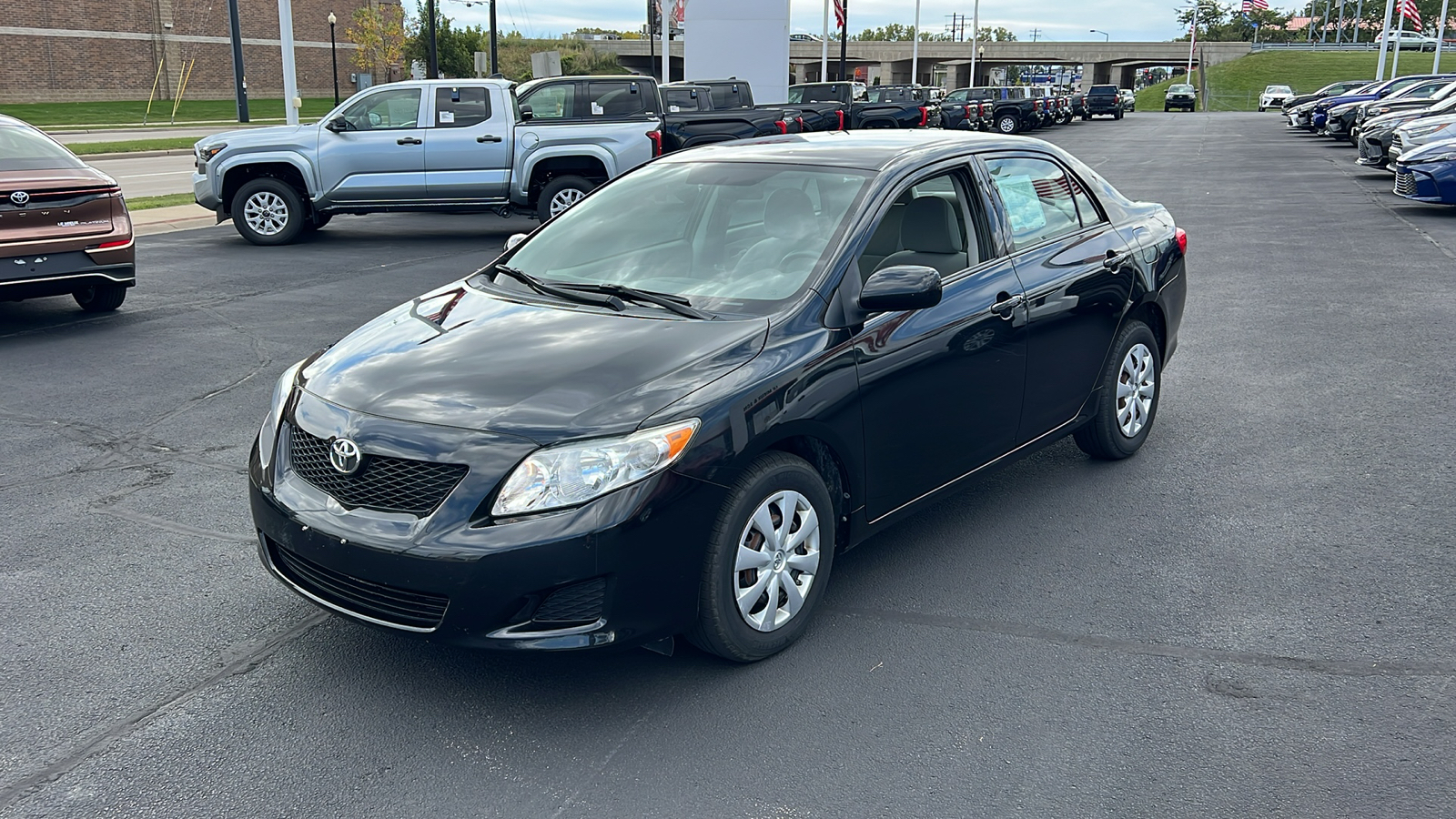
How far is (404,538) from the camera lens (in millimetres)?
3410

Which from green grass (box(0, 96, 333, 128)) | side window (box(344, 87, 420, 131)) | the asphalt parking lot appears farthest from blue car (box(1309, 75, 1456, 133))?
green grass (box(0, 96, 333, 128))

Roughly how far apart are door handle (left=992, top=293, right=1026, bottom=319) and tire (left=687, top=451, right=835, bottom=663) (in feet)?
4.14

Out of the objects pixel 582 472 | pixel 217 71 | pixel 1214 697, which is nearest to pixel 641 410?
pixel 582 472

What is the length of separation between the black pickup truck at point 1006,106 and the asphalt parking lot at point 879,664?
4029 centimetres

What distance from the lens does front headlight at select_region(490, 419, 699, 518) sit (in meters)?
3.38

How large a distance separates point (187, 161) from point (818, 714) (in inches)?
1082

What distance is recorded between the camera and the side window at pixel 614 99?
1653 centimetres

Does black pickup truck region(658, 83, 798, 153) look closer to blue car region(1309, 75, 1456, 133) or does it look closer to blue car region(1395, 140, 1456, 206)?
blue car region(1395, 140, 1456, 206)

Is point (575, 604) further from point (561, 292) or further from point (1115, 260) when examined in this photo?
point (1115, 260)

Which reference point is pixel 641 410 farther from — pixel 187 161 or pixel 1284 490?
pixel 187 161

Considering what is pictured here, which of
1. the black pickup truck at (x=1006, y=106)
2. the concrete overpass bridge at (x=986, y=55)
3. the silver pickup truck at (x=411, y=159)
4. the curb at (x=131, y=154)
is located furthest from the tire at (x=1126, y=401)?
the concrete overpass bridge at (x=986, y=55)

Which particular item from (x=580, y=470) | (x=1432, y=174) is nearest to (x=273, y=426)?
(x=580, y=470)

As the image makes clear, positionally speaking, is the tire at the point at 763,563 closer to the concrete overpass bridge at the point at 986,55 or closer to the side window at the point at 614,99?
the side window at the point at 614,99

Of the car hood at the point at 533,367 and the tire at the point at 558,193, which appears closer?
the car hood at the point at 533,367
